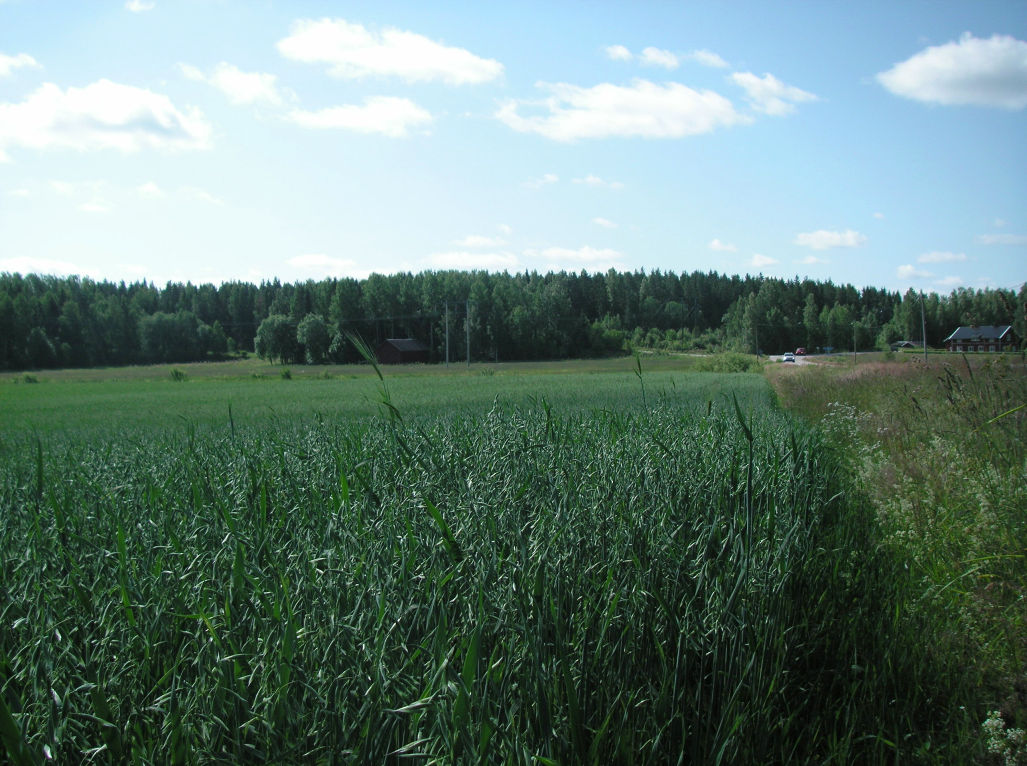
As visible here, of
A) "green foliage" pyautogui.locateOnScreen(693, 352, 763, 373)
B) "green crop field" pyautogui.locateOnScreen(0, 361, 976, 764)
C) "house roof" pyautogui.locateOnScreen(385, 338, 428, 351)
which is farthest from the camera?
"house roof" pyautogui.locateOnScreen(385, 338, 428, 351)

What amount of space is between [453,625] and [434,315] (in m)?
85.6

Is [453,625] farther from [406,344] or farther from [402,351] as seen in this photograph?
[406,344]

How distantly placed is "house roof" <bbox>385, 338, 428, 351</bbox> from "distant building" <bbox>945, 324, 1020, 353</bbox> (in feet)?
243

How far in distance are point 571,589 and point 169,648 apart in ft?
5.34

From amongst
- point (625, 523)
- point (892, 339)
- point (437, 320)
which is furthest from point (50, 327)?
point (625, 523)

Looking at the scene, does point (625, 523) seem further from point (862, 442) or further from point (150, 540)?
point (862, 442)

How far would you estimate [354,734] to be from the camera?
2.17m

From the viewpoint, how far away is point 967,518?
543 centimetres

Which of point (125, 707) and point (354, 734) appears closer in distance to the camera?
point (354, 734)

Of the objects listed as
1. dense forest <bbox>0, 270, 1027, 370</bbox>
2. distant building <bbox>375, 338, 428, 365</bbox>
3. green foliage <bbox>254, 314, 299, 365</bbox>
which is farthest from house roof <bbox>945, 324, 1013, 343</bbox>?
distant building <bbox>375, 338, 428, 365</bbox>

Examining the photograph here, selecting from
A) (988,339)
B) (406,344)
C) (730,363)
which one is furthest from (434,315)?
(988,339)

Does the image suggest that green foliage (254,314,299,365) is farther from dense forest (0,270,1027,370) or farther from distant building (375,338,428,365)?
distant building (375,338,428,365)

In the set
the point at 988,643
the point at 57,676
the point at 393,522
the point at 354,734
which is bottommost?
the point at 988,643

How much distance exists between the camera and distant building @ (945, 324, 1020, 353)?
713 centimetres
